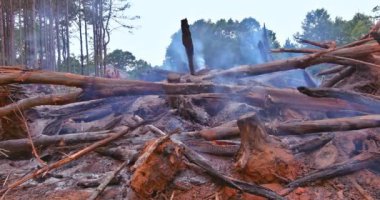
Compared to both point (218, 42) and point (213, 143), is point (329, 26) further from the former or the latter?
point (213, 143)

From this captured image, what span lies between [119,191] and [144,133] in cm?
140

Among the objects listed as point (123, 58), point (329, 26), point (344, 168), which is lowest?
point (344, 168)

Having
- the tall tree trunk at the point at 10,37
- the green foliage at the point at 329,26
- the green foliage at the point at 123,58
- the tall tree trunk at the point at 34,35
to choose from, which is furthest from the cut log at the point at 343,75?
the green foliage at the point at 123,58

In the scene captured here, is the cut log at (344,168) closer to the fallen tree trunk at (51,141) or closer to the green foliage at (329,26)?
the fallen tree trunk at (51,141)

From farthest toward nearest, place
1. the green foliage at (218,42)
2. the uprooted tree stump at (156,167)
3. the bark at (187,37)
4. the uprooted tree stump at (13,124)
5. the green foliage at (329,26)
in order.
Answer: the green foliage at (329,26), the green foliage at (218,42), the bark at (187,37), the uprooted tree stump at (13,124), the uprooted tree stump at (156,167)

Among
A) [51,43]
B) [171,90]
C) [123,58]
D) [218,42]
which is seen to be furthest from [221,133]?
[123,58]

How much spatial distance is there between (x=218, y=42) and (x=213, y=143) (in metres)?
20.4

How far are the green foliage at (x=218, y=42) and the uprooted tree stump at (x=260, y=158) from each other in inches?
516

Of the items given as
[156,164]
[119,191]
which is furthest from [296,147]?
[119,191]

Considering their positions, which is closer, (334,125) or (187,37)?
(334,125)

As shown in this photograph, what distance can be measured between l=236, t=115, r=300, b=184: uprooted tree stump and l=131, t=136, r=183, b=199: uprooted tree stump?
55 cm

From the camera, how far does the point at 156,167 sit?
2.97 metres

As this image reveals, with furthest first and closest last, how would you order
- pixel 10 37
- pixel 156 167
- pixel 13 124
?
pixel 10 37
pixel 13 124
pixel 156 167

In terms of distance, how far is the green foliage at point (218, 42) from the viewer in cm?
1873
